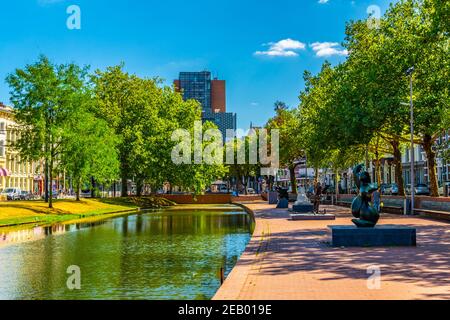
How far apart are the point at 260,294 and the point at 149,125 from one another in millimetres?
52294

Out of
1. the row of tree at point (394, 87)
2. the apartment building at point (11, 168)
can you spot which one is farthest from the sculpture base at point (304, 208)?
the apartment building at point (11, 168)

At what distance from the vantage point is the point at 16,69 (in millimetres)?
41031

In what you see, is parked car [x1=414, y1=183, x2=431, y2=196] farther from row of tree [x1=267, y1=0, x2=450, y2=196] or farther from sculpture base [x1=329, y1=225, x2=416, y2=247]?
sculpture base [x1=329, y1=225, x2=416, y2=247]

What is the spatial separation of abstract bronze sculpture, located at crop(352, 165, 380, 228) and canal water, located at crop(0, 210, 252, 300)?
3.87 m

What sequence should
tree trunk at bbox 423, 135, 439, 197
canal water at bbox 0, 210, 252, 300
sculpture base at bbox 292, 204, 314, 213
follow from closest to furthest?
canal water at bbox 0, 210, 252, 300
sculpture base at bbox 292, 204, 314, 213
tree trunk at bbox 423, 135, 439, 197

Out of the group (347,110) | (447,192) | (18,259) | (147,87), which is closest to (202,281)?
(18,259)

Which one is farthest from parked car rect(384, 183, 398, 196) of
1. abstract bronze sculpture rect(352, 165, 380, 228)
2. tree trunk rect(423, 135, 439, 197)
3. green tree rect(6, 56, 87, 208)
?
abstract bronze sculpture rect(352, 165, 380, 228)

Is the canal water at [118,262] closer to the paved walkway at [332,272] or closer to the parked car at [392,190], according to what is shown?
the paved walkway at [332,272]

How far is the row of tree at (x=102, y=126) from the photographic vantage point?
136 ft

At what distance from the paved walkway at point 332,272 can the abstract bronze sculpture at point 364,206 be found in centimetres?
115

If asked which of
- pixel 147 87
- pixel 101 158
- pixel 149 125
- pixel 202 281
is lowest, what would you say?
pixel 202 281

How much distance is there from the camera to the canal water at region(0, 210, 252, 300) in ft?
38.4

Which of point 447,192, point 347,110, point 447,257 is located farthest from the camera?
point 447,192
